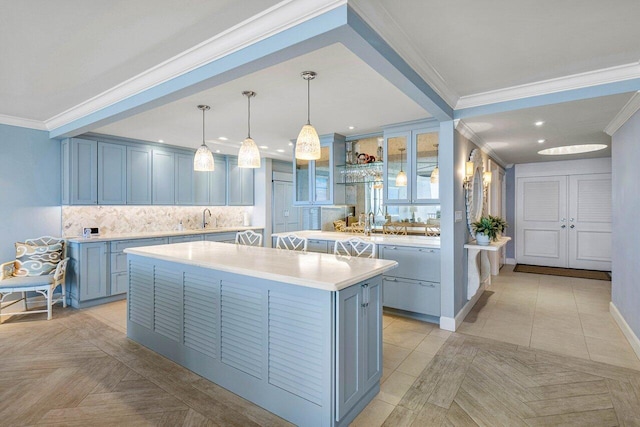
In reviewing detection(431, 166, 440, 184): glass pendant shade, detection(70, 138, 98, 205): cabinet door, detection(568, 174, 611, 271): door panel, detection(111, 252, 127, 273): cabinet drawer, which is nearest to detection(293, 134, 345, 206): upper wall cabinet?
detection(431, 166, 440, 184): glass pendant shade

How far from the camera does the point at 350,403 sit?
2.07 meters

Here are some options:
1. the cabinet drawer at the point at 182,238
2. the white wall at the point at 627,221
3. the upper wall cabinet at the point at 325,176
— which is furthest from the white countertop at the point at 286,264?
the white wall at the point at 627,221

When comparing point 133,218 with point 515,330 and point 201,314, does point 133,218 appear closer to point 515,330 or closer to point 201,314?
point 201,314

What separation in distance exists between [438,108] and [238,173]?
5.07m

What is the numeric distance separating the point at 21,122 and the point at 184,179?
2.39 meters

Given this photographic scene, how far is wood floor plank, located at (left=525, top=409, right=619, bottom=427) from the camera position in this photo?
6.82 ft

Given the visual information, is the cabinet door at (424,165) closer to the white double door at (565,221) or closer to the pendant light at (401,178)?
the pendant light at (401,178)

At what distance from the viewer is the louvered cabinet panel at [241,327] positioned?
2262 mm

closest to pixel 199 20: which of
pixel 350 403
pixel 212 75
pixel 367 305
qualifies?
pixel 212 75

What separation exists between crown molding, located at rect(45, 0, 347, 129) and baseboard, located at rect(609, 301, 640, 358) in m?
4.00

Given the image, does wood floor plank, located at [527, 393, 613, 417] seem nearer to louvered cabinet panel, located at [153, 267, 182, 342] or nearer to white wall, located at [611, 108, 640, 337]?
white wall, located at [611, 108, 640, 337]

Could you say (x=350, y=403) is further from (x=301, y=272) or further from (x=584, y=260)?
(x=584, y=260)

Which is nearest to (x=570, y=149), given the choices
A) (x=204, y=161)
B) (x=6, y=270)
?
(x=204, y=161)

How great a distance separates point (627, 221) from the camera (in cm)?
336
